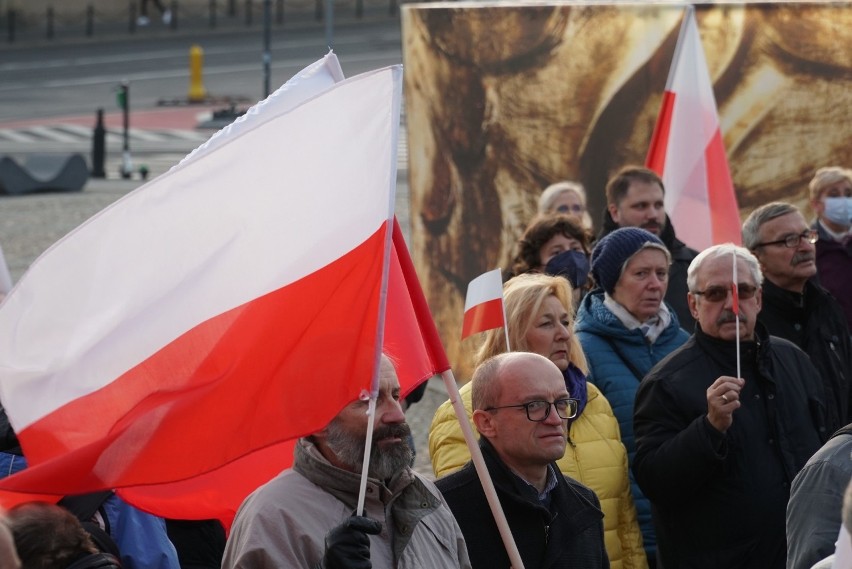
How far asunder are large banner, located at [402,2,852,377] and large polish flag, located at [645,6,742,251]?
1230 millimetres

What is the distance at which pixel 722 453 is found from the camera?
4.90 meters

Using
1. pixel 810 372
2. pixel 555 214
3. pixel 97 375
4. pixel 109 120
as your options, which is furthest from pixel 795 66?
pixel 109 120

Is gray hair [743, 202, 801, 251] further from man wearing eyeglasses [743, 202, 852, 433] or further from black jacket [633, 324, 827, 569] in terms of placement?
black jacket [633, 324, 827, 569]

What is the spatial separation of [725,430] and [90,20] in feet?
133

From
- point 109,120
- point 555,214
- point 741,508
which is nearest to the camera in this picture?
point 741,508

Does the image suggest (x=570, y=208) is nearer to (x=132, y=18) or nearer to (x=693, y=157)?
(x=693, y=157)

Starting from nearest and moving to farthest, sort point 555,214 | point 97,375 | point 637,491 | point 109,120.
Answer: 1. point 97,375
2. point 637,491
3. point 555,214
4. point 109,120

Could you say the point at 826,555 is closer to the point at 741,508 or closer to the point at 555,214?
the point at 741,508

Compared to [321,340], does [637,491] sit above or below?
below

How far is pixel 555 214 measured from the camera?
21.8 ft

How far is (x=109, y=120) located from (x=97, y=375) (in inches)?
1157

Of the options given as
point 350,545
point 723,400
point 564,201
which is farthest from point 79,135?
point 350,545

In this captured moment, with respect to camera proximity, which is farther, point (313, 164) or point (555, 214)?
point (555, 214)

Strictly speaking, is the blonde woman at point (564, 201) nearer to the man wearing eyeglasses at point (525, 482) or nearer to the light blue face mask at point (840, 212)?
the light blue face mask at point (840, 212)
